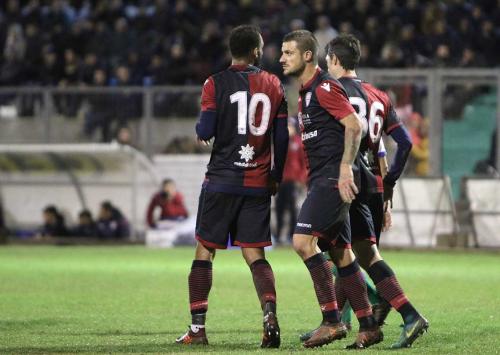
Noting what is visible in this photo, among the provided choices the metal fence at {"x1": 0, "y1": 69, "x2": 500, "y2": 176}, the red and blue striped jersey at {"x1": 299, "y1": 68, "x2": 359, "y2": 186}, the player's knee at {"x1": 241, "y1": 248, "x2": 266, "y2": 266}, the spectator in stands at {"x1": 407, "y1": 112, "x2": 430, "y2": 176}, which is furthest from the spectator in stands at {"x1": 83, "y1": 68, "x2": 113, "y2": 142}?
the red and blue striped jersey at {"x1": 299, "y1": 68, "x2": 359, "y2": 186}

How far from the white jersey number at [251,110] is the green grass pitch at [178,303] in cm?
158

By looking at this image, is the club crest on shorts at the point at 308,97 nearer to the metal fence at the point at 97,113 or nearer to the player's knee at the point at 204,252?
the player's knee at the point at 204,252

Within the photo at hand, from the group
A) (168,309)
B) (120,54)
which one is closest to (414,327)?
(168,309)

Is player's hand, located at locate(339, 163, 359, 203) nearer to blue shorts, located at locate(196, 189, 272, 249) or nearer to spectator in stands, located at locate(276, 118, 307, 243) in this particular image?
blue shorts, located at locate(196, 189, 272, 249)

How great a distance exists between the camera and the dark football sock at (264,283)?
8938 millimetres

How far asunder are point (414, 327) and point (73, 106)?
17381 mm

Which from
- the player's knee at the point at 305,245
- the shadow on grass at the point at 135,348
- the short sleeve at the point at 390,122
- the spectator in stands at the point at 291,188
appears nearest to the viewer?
the shadow on grass at the point at 135,348

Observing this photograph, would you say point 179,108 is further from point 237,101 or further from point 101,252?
point 237,101

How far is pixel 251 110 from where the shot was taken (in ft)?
30.0

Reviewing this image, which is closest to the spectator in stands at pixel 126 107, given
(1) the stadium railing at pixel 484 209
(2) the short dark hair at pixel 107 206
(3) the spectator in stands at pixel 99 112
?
(3) the spectator in stands at pixel 99 112

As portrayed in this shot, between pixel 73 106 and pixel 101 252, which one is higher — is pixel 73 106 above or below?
above

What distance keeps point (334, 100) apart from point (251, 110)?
31.1 inches

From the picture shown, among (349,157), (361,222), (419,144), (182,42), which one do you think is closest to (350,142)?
(349,157)

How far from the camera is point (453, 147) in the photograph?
22.5 metres
